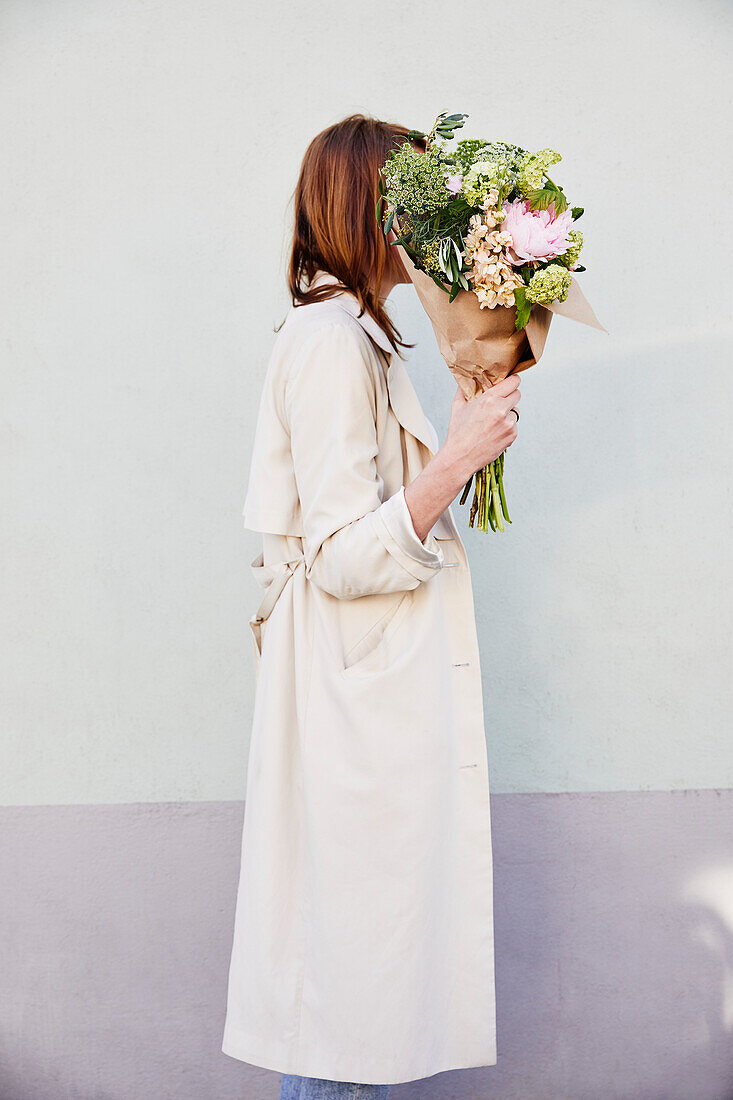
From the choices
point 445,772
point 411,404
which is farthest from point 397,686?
point 411,404

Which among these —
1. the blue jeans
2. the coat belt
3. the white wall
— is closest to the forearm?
the coat belt

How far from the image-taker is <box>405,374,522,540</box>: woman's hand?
4.17ft

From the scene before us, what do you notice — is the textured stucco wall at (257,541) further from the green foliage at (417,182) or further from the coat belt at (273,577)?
the green foliage at (417,182)

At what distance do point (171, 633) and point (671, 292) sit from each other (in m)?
1.50

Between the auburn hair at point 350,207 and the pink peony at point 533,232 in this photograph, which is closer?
the pink peony at point 533,232

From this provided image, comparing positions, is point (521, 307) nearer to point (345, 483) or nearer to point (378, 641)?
point (345, 483)

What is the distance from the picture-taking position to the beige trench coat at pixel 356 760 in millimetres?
1313

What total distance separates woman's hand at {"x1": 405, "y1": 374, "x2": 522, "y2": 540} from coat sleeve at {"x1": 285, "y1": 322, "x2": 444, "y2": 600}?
26mm

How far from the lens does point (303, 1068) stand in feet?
4.40

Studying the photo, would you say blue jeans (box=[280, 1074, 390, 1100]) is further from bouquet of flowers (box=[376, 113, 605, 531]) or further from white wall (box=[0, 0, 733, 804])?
bouquet of flowers (box=[376, 113, 605, 531])

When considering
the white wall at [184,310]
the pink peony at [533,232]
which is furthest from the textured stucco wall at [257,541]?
the pink peony at [533,232]

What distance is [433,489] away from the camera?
4.16 ft

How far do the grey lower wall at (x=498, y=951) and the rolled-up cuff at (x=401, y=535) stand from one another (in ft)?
3.71

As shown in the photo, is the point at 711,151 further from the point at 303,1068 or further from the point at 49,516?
the point at 303,1068
